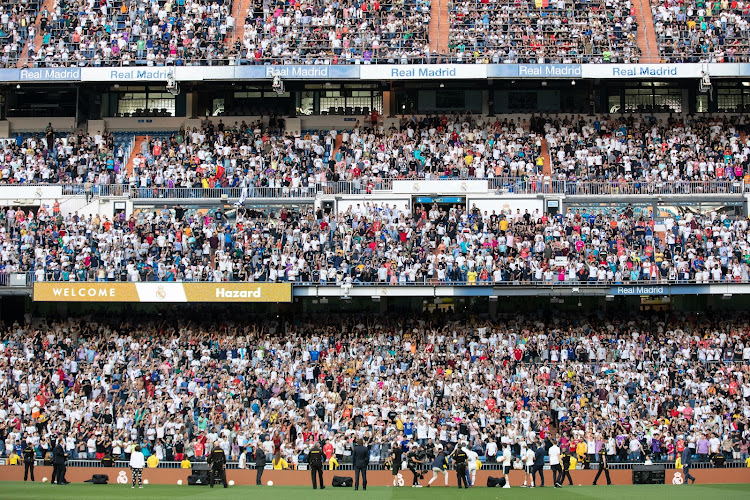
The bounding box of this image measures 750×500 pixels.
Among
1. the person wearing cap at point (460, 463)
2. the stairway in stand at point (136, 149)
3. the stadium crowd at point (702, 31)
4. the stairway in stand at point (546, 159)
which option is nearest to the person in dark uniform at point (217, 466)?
the person wearing cap at point (460, 463)

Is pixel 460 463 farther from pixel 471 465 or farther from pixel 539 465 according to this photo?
pixel 539 465

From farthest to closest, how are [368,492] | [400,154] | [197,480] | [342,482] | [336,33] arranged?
[336,33]
[400,154]
[197,480]
[342,482]
[368,492]

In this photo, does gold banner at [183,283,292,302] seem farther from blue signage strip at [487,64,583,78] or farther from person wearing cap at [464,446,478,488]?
blue signage strip at [487,64,583,78]

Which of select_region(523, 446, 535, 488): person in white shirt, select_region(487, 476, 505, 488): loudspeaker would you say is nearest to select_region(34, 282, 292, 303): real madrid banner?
select_region(487, 476, 505, 488): loudspeaker

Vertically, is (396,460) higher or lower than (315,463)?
lower

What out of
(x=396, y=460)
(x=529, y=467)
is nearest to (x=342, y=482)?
(x=396, y=460)

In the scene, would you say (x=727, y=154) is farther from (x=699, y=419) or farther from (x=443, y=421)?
(x=443, y=421)
